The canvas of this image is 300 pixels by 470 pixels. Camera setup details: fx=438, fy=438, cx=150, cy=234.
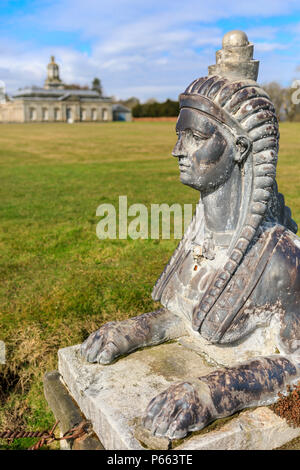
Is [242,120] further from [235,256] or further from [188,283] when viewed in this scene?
[188,283]

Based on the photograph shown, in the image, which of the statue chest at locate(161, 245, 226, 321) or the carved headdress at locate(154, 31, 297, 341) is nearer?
the carved headdress at locate(154, 31, 297, 341)

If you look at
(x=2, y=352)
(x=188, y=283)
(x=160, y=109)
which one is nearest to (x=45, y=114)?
(x=160, y=109)

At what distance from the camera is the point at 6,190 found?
13.0 m

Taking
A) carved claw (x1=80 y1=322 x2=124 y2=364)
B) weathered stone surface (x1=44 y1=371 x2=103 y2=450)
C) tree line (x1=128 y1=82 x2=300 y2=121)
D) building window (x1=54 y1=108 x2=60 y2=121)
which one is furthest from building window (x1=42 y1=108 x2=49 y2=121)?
carved claw (x1=80 y1=322 x2=124 y2=364)

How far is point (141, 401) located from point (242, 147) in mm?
1558

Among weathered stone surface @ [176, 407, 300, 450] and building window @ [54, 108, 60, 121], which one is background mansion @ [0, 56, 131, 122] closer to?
building window @ [54, 108, 60, 121]

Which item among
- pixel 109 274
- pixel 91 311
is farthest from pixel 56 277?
pixel 91 311

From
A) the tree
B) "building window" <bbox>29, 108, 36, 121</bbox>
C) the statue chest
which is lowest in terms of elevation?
the statue chest

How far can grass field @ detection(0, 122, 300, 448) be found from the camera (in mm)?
4258

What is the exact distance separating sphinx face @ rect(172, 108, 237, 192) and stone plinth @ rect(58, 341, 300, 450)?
1.19 m

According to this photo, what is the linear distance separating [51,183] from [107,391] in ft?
40.9

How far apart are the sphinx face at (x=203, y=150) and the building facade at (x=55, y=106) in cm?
8235

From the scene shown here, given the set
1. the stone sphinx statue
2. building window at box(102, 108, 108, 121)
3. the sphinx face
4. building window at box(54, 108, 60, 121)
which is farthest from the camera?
building window at box(102, 108, 108, 121)
